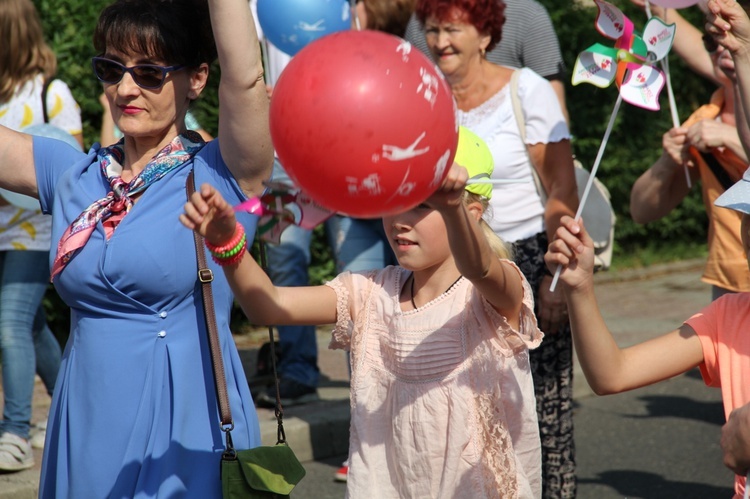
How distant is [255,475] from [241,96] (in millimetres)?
931

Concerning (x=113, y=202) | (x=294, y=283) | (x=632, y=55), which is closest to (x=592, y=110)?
(x=294, y=283)

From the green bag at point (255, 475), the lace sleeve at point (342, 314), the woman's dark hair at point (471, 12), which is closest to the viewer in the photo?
the green bag at point (255, 475)

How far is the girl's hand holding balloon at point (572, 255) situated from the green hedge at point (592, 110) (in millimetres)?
4660

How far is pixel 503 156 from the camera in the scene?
4387 mm

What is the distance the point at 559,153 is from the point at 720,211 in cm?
79

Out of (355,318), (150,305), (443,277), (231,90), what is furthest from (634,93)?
(150,305)

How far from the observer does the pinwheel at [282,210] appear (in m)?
2.43

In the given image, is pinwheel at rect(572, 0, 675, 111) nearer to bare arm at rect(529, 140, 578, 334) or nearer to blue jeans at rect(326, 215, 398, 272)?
bare arm at rect(529, 140, 578, 334)

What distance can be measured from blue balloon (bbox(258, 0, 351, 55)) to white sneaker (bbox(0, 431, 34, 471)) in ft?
7.06

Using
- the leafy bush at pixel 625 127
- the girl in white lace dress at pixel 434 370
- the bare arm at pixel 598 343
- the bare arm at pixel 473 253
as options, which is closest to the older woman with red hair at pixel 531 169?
the girl in white lace dress at pixel 434 370

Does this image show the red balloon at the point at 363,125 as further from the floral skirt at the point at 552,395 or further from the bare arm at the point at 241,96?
the floral skirt at the point at 552,395

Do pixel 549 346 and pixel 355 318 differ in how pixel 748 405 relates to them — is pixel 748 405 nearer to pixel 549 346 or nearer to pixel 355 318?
pixel 355 318

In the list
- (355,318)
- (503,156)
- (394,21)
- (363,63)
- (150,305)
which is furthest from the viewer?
(394,21)

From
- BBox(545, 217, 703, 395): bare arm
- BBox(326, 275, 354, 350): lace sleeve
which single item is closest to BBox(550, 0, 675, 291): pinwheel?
BBox(545, 217, 703, 395): bare arm
